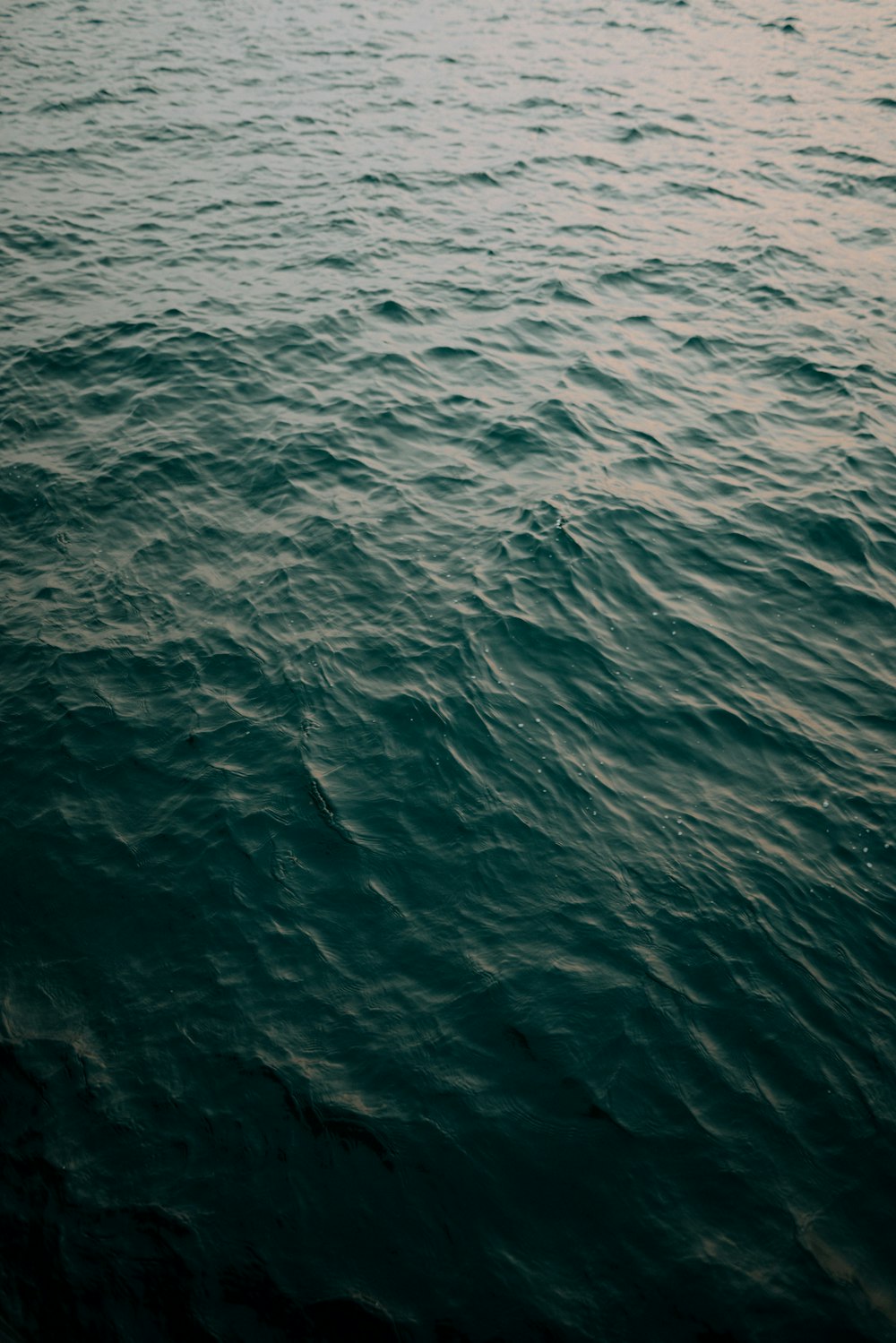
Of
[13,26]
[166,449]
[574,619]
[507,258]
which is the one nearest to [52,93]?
[13,26]

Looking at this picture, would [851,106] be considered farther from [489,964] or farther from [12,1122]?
[12,1122]

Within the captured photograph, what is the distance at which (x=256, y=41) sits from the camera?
38.0 meters

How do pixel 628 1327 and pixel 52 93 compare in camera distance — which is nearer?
pixel 628 1327

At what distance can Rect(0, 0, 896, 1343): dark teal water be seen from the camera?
23.5 feet

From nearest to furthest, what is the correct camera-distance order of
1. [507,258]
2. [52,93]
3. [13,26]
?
[507,258] → [52,93] → [13,26]

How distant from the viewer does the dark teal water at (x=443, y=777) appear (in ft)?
23.5

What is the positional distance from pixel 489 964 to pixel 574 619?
18.9ft

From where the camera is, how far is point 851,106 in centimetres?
3222

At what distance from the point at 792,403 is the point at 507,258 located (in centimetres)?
922

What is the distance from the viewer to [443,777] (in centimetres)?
1073

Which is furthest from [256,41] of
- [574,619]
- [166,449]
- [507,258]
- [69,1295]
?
[69,1295]

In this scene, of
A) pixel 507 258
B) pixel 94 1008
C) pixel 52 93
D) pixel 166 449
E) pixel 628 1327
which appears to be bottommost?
pixel 628 1327

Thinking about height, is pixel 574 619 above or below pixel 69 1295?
above

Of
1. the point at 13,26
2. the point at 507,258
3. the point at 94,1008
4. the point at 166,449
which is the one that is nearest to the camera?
the point at 94,1008
